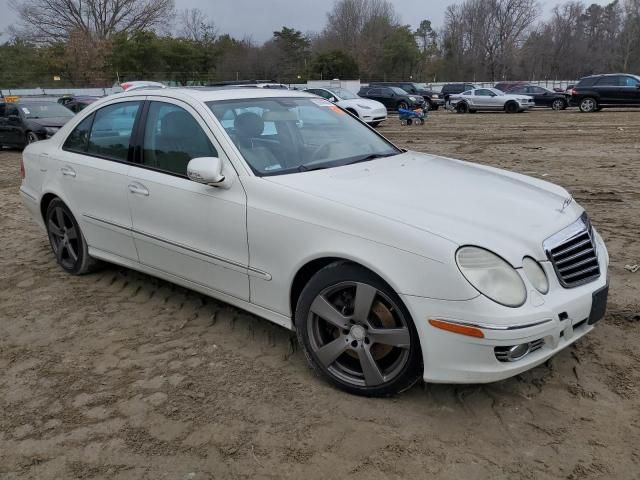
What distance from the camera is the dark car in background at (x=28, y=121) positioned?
14.7 meters

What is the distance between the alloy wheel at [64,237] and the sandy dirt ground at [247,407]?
1.61ft

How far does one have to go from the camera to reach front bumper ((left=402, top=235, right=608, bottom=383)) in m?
2.53

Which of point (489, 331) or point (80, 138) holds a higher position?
point (80, 138)

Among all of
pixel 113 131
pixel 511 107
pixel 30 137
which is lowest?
pixel 30 137

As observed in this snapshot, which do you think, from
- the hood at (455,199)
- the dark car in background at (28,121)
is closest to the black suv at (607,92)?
the dark car in background at (28,121)

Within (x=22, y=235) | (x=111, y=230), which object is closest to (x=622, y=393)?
(x=111, y=230)

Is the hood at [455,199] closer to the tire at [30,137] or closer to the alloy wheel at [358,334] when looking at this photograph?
the alloy wheel at [358,334]

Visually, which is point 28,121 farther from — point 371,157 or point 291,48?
point 291,48

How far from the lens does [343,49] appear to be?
8069cm

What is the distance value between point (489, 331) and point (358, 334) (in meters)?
0.69

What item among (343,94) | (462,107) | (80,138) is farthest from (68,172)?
(462,107)

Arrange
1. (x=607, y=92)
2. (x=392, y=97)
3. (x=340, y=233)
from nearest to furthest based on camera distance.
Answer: (x=340, y=233) < (x=607, y=92) < (x=392, y=97)

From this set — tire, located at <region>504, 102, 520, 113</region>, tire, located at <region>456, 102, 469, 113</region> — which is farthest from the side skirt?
tire, located at <region>456, 102, 469, 113</region>

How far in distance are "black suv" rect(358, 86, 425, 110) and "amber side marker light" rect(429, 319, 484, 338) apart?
25.6 m
